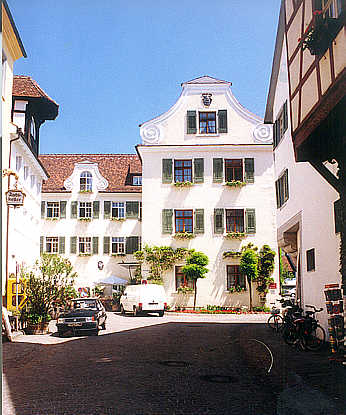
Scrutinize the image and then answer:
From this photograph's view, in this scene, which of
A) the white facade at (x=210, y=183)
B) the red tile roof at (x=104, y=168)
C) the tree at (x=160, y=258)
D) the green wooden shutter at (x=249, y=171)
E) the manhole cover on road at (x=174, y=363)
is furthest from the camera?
the red tile roof at (x=104, y=168)

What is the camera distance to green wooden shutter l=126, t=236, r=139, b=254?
33.1 m

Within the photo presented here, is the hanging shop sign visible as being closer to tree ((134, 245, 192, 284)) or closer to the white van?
the white van

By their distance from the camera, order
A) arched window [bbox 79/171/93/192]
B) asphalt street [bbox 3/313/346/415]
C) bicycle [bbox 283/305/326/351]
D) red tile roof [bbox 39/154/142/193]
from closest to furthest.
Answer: asphalt street [bbox 3/313/346/415] → bicycle [bbox 283/305/326/351] → arched window [bbox 79/171/93/192] → red tile roof [bbox 39/154/142/193]

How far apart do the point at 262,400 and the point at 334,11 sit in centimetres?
493

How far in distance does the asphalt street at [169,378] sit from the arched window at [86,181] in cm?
2115

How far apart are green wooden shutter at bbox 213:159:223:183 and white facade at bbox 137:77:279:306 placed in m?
0.07

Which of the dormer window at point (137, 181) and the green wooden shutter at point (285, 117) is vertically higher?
the dormer window at point (137, 181)

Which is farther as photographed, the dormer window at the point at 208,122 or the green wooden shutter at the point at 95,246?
the green wooden shutter at the point at 95,246

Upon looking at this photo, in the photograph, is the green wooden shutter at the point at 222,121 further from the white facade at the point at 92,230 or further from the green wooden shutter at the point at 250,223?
the white facade at the point at 92,230

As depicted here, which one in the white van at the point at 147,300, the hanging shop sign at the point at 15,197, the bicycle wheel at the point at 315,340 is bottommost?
the bicycle wheel at the point at 315,340

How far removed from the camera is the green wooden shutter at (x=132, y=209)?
33875 millimetres

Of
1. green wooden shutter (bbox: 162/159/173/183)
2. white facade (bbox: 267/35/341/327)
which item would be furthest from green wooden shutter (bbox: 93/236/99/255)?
white facade (bbox: 267/35/341/327)

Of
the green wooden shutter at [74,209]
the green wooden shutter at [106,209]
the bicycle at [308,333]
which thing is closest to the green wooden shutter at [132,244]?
the green wooden shutter at [106,209]

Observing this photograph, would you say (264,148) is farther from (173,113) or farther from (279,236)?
(279,236)
